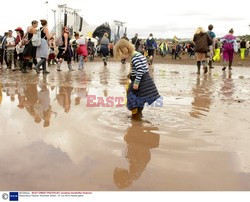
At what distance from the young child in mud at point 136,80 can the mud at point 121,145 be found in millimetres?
254

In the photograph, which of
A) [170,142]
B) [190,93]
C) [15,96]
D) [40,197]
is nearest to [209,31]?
[190,93]

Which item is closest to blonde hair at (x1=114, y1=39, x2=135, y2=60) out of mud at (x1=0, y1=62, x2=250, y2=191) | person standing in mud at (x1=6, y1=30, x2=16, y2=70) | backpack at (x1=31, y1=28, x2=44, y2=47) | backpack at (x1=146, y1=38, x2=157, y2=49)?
mud at (x1=0, y1=62, x2=250, y2=191)

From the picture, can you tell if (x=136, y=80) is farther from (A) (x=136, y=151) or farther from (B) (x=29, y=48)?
(B) (x=29, y=48)

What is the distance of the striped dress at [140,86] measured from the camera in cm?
489

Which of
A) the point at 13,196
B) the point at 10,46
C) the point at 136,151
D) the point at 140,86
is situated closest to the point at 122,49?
the point at 140,86

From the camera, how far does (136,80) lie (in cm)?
489

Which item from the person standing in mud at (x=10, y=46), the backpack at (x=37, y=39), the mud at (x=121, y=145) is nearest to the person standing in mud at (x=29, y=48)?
the backpack at (x=37, y=39)

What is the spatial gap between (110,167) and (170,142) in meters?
0.99

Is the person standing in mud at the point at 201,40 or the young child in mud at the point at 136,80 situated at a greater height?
the person standing in mud at the point at 201,40

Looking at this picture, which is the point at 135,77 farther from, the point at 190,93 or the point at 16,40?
the point at 16,40

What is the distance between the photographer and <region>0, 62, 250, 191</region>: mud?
2.90m

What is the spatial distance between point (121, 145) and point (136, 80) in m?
1.31

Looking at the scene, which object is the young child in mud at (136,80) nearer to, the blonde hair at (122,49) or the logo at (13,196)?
the blonde hair at (122,49)

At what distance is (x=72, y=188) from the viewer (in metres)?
2.74
